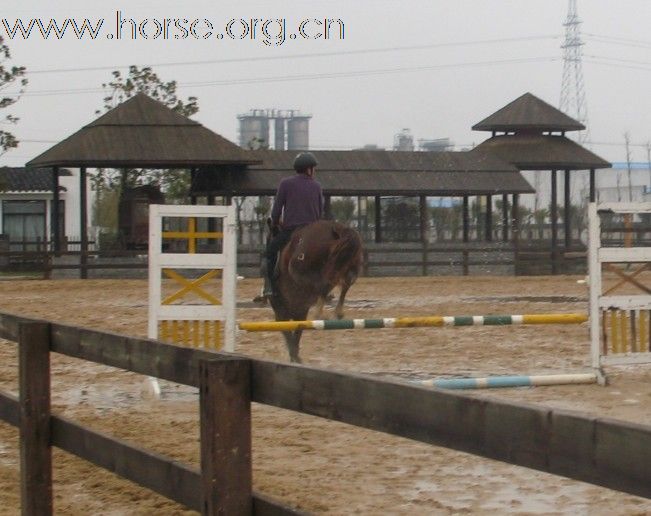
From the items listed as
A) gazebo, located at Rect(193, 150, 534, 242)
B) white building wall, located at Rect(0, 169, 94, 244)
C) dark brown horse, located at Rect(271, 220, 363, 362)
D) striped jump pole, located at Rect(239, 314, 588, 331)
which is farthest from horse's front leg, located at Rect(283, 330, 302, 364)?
white building wall, located at Rect(0, 169, 94, 244)

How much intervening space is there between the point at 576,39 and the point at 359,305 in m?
52.8

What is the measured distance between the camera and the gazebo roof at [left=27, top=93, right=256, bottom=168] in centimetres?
3269

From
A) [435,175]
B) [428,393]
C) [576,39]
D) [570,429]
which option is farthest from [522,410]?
[576,39]

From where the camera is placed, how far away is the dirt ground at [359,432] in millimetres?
5879

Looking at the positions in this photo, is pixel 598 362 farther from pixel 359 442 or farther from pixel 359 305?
pixel 359 305

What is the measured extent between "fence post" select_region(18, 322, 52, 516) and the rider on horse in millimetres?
5569

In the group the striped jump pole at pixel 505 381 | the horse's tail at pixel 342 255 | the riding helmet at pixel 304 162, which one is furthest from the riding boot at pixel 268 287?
the striped jump pole at pixel 505 381

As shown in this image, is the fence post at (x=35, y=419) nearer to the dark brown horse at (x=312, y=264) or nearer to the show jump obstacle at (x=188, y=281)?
the show jump obstacle at (x=188, y=281)

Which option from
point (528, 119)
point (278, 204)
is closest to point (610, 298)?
point (278, 204)

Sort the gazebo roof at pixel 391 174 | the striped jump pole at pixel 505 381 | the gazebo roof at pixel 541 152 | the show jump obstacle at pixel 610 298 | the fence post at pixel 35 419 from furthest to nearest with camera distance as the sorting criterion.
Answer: the gazebo roof at pixel 541 152, the gazebo roof at pixel 391 174, the show jump obstacle at pixel 610 298, the striped jump pole at pixel 505 381, the fence post at pixel 35 419

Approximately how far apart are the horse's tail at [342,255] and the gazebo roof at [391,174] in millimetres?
23132

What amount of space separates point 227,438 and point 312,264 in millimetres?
7098

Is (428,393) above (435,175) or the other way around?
the other way around

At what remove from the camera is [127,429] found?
26.8ft
